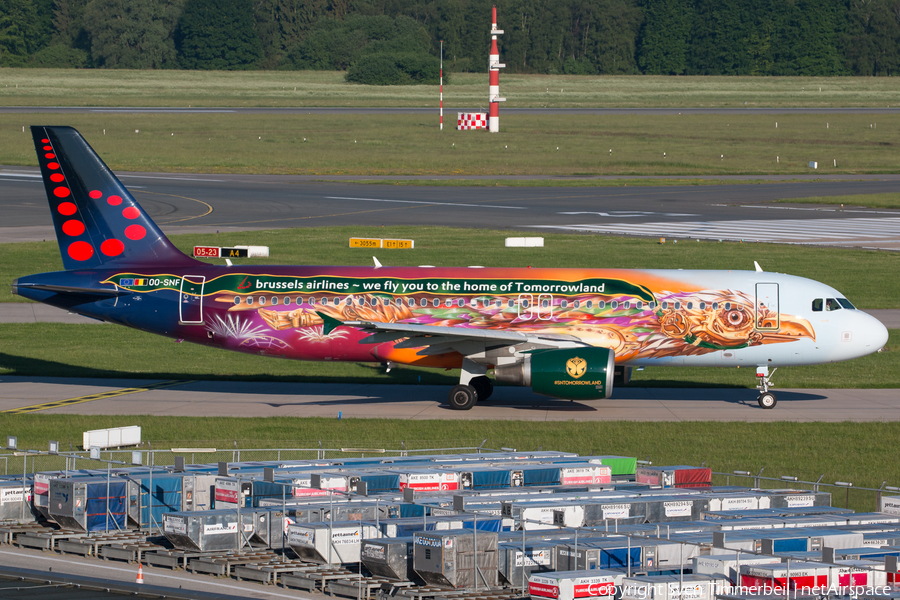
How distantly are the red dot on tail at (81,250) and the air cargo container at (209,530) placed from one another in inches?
786

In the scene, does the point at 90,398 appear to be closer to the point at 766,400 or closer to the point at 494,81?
the point at 766,400

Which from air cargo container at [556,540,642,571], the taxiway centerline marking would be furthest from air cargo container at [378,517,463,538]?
the taxiway centerline marking

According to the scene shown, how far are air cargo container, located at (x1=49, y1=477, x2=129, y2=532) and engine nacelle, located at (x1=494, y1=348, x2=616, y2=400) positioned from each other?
15997mm

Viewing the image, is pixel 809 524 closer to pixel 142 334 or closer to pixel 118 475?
pixel 118 475

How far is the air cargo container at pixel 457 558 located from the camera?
68.4 feet

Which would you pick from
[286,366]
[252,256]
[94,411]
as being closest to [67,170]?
[94,411]

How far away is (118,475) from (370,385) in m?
19.0

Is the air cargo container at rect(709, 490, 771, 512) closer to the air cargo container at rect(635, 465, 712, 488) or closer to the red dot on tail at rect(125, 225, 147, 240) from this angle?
the air cargo container at rect(635, 465, 712, 488)

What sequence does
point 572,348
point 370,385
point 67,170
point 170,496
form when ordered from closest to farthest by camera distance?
point 170,496 < point 572,348 < point 67,170 < point 370,385

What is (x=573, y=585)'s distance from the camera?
763 inches

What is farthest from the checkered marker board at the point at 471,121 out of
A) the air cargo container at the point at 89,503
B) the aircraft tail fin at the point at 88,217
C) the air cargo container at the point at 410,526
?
the air cargo container at the point at 410,526

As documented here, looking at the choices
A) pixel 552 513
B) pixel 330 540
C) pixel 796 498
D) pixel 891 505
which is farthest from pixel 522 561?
pixel 891 505

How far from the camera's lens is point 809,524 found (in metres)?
23.8

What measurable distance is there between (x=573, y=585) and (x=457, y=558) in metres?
2.45
